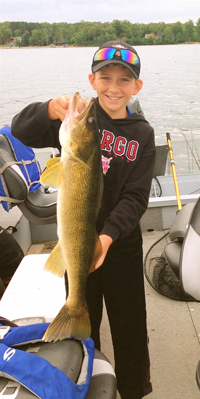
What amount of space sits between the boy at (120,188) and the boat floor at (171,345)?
395mm

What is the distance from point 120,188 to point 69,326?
780 millimetres

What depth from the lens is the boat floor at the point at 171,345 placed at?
257cm

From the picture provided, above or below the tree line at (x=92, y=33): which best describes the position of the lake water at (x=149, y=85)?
below

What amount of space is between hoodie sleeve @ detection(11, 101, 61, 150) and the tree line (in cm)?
380

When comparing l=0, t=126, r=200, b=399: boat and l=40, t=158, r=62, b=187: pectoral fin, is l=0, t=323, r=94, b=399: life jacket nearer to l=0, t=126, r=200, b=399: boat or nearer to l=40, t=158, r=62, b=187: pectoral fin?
l=40, t=158, r=62, b=187: pectoral fin

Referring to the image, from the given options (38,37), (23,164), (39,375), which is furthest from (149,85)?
(39,375)

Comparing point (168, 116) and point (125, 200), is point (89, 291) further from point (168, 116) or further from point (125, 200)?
point (168, 116)

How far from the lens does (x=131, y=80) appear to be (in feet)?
6.33

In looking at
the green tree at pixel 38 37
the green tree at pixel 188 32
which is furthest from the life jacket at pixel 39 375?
the green tree at pixel 188 32

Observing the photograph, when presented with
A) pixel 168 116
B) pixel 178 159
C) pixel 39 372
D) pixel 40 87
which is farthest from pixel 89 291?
pixel 40 87

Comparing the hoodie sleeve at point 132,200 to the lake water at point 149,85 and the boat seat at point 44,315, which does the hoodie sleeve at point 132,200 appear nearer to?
the boat seat at point 44,315

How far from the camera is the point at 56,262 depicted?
5.09 ft

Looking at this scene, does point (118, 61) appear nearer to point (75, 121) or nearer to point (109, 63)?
point (109, 63)

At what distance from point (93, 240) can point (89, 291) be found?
0.69 m
